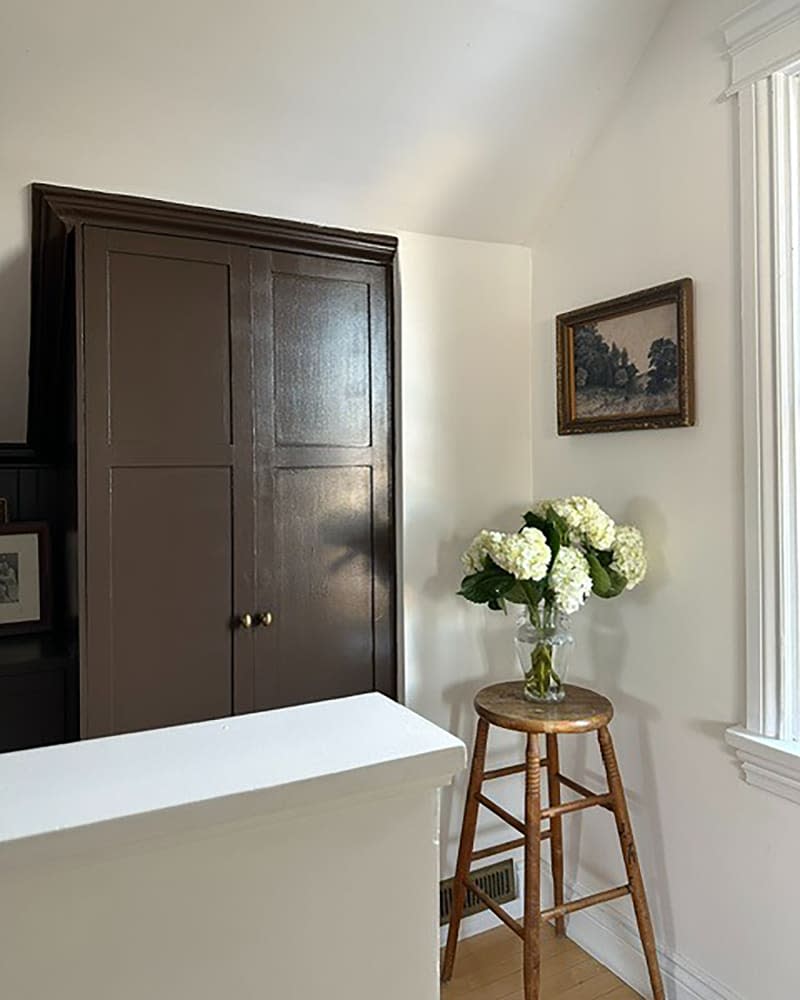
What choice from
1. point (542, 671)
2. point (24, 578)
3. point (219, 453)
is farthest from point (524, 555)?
point (24, 578)

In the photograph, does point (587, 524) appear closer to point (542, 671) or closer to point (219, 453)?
point (542, 671)

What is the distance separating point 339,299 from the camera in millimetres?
2066

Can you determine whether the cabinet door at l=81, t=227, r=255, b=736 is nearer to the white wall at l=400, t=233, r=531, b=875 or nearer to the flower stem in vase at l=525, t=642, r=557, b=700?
the white wall at l=400, t=233, r=531, b=875

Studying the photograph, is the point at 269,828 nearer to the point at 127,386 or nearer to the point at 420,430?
the point at 127,386

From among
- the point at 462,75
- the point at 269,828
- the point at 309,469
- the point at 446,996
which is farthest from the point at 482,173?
the point at 446,996

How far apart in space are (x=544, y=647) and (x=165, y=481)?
1013mm

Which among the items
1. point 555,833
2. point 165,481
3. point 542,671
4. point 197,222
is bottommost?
point 555,833

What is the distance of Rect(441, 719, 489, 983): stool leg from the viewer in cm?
206

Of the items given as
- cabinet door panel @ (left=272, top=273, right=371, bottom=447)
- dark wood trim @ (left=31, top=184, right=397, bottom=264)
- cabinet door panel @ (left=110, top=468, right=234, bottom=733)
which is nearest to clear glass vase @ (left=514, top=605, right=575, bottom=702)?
cabinet door panel @ (left=272, top=273, right=371, bottom=447)

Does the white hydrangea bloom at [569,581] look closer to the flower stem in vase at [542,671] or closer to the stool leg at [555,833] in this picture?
the flower stem in vase at [542,671]

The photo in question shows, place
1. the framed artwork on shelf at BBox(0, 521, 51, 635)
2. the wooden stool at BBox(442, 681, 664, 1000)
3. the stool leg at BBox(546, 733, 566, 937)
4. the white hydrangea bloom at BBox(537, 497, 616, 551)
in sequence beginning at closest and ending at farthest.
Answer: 1. the wooden stool at BBox(442, 681, 664, 1000)
2. the white hydrangea bloom at BBox(537, 497, 616, 551)
3. the stool leg at BBox(546, 733, 566, 937)
4. the framed artwork on shelf at BBox(0, 521, 51, 635)

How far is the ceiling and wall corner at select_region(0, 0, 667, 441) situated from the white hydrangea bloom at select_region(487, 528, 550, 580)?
3.14ft

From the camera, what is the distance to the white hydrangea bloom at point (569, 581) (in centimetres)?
187

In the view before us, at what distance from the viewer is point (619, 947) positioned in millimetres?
2133
